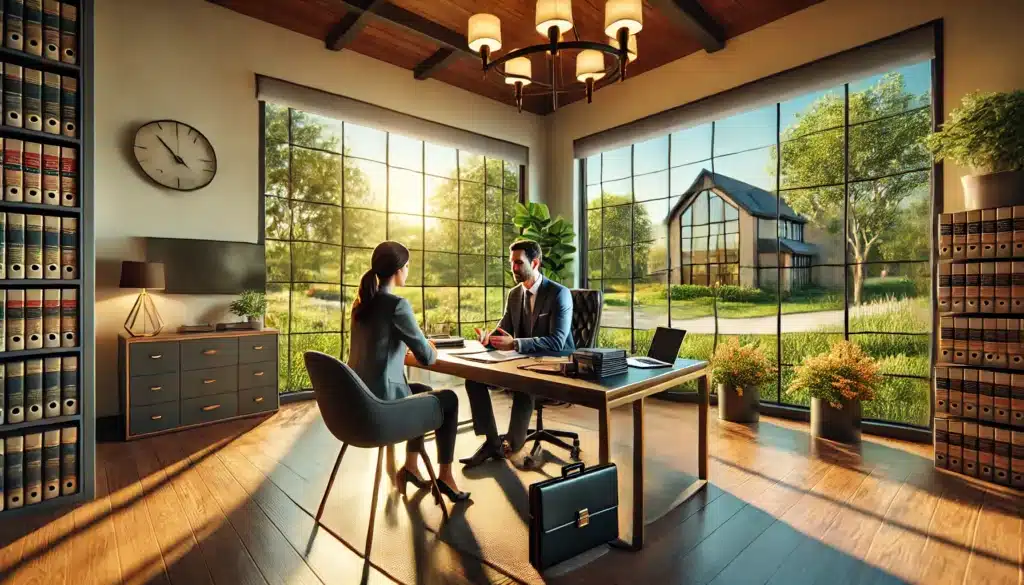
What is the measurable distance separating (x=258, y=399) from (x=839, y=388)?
4462 mm

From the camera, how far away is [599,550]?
207 centimetres

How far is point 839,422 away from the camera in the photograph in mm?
3521

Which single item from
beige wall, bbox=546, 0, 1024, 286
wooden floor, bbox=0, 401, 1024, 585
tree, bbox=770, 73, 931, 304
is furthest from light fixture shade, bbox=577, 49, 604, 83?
wooden floor, bbox=0, 401, 1024, 585

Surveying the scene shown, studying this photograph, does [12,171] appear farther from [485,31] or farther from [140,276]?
[485,31]

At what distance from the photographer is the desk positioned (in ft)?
6.63

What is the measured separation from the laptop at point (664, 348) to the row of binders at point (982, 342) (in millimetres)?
1694

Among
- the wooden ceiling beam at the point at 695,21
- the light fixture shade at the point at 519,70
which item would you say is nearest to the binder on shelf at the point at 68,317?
the light fixture shade at the point at 519,70

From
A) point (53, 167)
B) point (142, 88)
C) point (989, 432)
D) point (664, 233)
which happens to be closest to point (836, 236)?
point (664, 233)

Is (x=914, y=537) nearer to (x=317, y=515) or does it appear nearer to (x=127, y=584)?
(x=317, y=515)

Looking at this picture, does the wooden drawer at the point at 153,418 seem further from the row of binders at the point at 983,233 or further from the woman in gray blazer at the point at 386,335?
the row of binders at the point at 983,233

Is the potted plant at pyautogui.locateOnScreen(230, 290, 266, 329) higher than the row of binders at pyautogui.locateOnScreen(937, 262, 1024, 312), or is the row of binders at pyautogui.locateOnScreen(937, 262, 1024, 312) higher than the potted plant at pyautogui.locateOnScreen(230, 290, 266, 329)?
the row of binders at pyautogui.locateOnScreen(937, 262, 1024, 312)

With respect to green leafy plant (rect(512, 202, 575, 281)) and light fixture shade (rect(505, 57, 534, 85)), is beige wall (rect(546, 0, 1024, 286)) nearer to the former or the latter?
green leafy plant (rect(512, 202, 575, 281))

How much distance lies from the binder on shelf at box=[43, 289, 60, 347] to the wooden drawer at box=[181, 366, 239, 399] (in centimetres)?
124

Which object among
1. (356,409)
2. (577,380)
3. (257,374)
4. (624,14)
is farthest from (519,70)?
(257,374)
